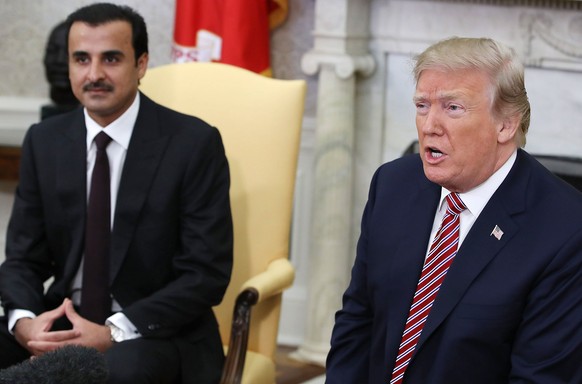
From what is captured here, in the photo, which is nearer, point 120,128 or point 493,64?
point 493,64

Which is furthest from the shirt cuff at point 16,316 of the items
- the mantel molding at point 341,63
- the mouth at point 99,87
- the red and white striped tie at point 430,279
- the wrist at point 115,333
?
the mantel molding at point 341,63

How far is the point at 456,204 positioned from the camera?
2223mm

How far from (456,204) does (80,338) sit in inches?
44.1

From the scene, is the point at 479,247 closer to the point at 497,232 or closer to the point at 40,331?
the point at 497,232

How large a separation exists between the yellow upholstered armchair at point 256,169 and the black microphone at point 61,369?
1.56 meters

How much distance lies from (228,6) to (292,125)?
5.19 feet

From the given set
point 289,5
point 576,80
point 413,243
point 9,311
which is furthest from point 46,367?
point 289,5

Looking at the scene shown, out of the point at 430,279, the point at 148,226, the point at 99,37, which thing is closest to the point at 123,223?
the point at 148,226

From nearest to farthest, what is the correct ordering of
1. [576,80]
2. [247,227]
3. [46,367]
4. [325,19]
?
1. [46,367]
2. [247,227]
3. [576,80]
4. [325,19]

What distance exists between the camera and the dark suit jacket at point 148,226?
2.97 metres

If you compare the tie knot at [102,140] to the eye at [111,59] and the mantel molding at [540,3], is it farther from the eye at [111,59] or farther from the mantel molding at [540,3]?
the mantel molding at [540,3]

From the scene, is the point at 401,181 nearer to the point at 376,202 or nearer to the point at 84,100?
the point at 376,202

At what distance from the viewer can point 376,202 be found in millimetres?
2381

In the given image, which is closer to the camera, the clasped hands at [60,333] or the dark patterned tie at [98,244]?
the clasped hands at [60,333]
